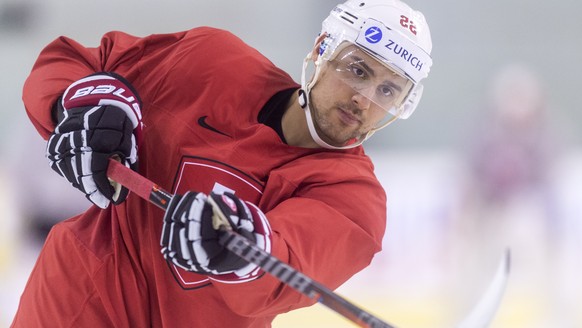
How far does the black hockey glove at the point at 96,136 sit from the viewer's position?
1.66 meters

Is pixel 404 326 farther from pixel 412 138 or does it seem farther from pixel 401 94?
pixel 401 94

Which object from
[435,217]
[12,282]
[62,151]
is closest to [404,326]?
[435,217]

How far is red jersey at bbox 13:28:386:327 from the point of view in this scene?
176 cm

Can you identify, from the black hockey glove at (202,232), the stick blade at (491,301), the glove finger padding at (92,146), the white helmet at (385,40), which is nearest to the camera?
the black hockey glove at (202,232)

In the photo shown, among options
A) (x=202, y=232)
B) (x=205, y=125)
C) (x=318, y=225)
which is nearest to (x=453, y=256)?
(x=205, y=125)

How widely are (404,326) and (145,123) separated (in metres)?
1.38

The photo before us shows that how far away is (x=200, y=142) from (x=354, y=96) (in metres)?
0.37

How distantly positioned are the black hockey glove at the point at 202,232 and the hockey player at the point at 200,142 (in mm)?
244

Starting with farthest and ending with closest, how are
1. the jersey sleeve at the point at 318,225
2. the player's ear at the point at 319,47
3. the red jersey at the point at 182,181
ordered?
the player's ear at the point at 319,47, the red jersey at the point at 182,181, the jersey sleeve at the point at 318,225

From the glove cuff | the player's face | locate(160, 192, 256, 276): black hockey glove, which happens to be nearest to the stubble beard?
the player's face

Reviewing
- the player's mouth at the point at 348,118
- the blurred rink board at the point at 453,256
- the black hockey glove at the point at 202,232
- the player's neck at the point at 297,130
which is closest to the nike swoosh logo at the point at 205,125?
the player's neck at the point at 297,130

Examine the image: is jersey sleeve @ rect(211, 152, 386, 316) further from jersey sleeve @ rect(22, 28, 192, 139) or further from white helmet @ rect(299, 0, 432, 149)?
jersey sleeve @ rect(22, 28, 192, 139)

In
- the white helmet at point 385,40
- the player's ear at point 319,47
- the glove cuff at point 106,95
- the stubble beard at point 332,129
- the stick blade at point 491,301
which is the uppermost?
the white helmet at point 385,40

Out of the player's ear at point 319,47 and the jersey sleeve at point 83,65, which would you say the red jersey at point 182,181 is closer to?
the jersey sleeve at point 83,65
